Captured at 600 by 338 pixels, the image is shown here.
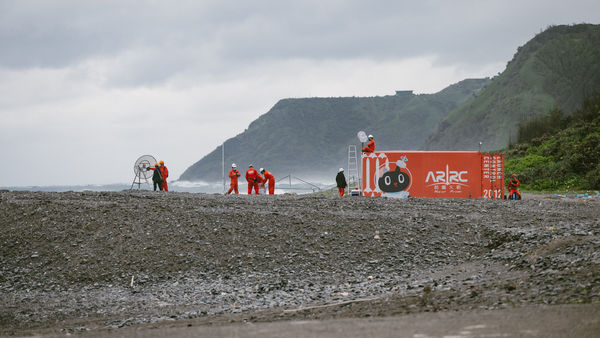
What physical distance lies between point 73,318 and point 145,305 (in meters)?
1.21

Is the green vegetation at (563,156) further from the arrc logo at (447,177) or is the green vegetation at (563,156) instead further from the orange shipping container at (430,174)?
the arrc logo at (447,177)

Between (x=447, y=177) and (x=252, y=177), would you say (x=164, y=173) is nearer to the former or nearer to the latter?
(x=252, y=177)

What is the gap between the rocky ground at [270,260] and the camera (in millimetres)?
8672

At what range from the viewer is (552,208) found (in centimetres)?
1909

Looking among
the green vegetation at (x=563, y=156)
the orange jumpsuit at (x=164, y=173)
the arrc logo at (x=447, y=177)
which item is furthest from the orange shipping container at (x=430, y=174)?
the green vegetation at (x=563, y=156)

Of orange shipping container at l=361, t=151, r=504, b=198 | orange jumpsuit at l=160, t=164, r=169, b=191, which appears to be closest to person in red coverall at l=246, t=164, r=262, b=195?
orange jumpsuit at l=160, t=164, r=169, b=191

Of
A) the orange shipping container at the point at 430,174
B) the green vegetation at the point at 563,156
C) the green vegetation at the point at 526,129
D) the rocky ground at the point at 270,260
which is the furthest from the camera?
the green vegetation at the point at 526,129

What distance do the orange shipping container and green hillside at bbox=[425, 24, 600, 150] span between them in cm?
7752

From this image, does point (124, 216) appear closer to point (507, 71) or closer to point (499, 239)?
point (499, 239)

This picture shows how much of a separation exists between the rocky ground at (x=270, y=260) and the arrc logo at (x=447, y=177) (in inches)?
276

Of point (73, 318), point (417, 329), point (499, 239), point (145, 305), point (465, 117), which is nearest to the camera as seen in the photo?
point (417, 329)

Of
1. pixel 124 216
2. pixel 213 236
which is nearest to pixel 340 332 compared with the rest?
pixel 213 236

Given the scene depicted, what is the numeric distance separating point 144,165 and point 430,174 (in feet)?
41.8

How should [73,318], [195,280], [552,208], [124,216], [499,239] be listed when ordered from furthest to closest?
[552,208], [124,216], [499,239], [195,280], [73,318]
